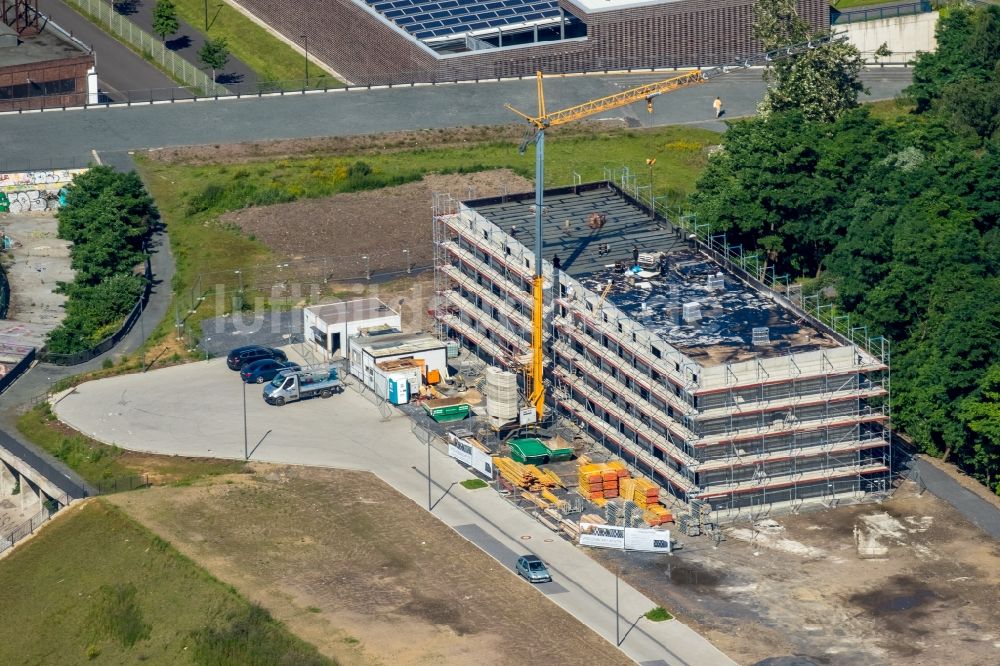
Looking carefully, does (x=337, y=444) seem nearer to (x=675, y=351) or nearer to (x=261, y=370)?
(x=261, y=370)

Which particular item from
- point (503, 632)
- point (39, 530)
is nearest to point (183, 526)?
point (39, 530)

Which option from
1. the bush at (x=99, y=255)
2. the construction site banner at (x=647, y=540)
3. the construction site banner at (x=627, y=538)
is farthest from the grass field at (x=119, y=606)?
the bush at (x=99, y=255)

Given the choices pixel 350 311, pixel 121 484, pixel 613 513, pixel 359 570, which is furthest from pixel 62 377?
pixel 613 513

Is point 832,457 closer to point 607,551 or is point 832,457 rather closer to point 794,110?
point 607,551

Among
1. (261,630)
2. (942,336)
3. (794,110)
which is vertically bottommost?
(261,630)

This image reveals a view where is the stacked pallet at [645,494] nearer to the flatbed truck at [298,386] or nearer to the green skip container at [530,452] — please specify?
the green skip container at [530,452]

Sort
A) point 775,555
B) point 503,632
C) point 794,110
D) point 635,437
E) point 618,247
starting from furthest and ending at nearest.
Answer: point 794,110
point 618,247
point 635,437
point 775,555
point 503,632

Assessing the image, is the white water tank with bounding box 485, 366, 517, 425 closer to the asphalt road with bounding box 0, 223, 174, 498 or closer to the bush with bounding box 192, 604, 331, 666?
the asphalt road with bounding box 0, 223, 174, 498
